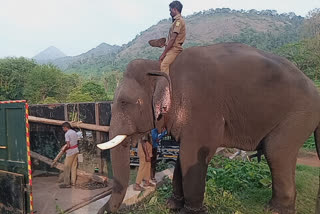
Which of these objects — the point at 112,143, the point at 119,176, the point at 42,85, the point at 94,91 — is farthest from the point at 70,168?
the point at 42,85

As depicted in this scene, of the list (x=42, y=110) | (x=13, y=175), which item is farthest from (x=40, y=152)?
(x=13, y=175)

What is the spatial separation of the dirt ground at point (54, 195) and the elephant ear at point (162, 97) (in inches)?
128

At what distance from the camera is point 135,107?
3982 millimetres

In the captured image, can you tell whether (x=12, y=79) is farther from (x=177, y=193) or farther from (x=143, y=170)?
(x=177, y=193)

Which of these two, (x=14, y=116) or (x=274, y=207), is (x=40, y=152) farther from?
(x=274, y=207)

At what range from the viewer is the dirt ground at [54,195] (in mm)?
6090

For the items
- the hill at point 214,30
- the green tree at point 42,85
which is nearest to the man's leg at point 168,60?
the green tree at point 42,85

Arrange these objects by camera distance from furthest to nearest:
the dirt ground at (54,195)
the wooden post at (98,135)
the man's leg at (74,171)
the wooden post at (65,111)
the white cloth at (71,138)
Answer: the wooden post at (65,111), the wooden post at (98,135), the man's leg at (74,171), the white cloth at (71,138), the dirt ground at (54,195)

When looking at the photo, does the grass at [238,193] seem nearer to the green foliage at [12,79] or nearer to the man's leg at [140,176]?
the man's leg at [140,176]

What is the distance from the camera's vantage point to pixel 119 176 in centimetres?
386

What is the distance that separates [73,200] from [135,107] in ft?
11.5

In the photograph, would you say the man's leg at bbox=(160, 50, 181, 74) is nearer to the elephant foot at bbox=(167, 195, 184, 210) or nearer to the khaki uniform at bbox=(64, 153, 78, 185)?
the elephant foot at bbox=(167, 195, 184, 210)

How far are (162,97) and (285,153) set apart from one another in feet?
5.69

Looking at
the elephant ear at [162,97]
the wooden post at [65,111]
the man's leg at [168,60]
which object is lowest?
the wooden post at [65,111]
